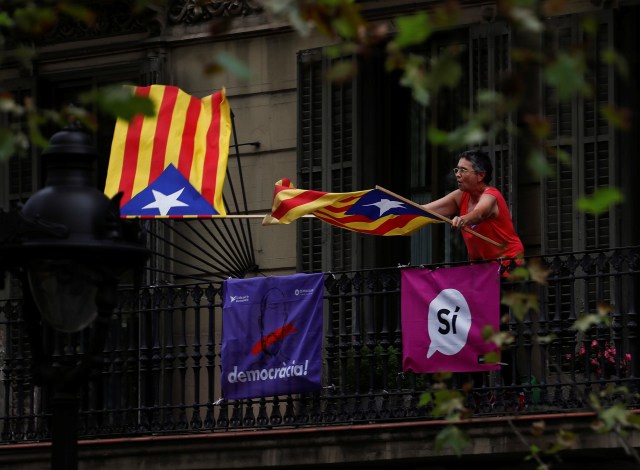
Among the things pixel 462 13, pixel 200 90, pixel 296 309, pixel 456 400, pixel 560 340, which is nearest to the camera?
pixel 456 400

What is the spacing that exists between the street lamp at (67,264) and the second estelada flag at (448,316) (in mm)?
4636

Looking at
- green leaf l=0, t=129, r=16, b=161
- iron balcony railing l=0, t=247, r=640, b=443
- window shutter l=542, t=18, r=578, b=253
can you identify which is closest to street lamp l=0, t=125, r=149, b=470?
green leaf l=0, t=129, r=16, b=161

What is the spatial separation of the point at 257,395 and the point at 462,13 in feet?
11.6

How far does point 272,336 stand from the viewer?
14.9 meters

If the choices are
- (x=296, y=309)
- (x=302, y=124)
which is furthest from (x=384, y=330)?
(x=302, y=124)

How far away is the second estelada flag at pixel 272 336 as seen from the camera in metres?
14.7

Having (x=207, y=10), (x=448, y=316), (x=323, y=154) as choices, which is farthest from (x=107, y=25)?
(x=448, y=316)

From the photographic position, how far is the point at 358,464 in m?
14.2

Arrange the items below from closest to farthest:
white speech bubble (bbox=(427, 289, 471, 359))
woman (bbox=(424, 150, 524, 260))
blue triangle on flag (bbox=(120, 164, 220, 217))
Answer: woman (bbox=(424, 150, 524, 260)) → white speech bubble (bbox=(427, 289, 471, 359)) → blue triangle on flag (bbox=(120, 164, 220, 217))

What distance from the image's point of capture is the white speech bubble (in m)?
14.1

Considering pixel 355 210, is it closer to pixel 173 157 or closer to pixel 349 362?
pixel 349 362

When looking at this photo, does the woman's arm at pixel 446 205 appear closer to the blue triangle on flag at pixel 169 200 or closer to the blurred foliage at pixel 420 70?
the blue triangle on flag at pixel 169 200

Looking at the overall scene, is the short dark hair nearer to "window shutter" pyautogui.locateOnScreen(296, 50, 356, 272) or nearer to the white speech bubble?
the white speech bubble

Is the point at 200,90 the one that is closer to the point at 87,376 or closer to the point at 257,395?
the point at 257,395
